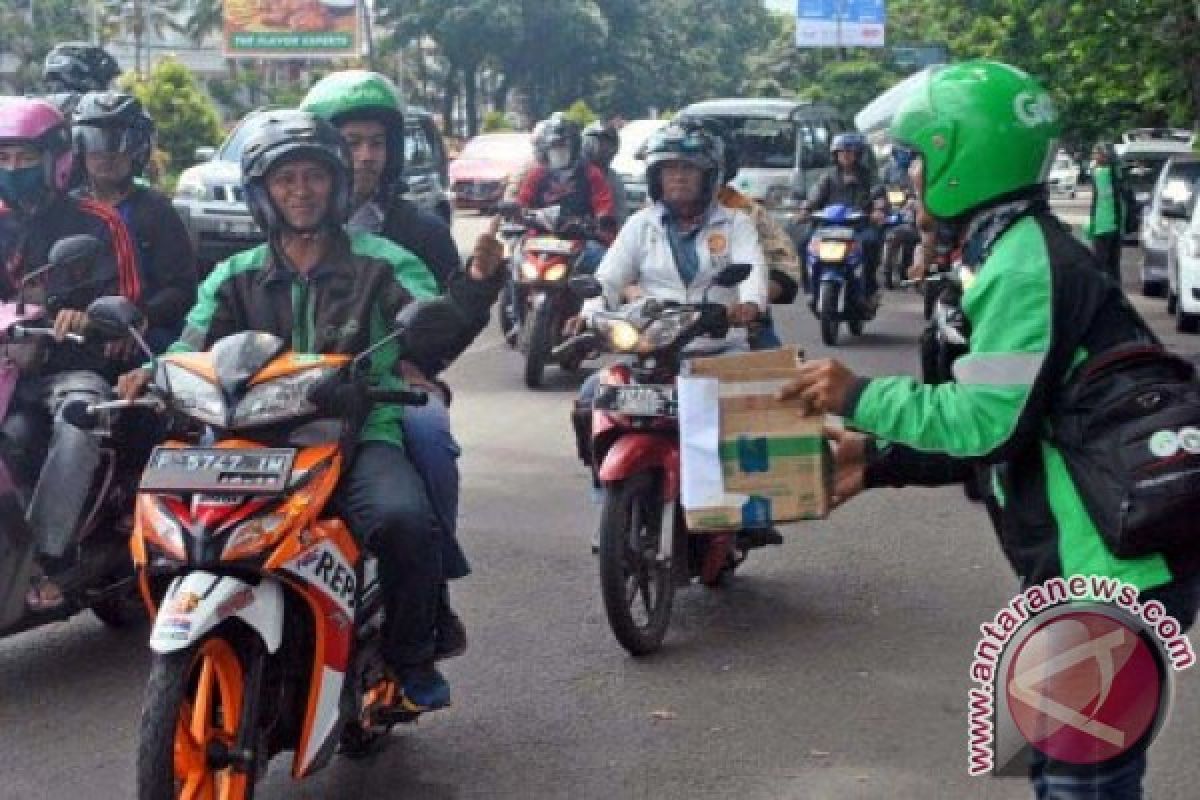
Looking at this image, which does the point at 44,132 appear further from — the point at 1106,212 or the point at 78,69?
the point at 1106,212

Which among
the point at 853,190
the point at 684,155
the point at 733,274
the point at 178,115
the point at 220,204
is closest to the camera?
the point at 733,274

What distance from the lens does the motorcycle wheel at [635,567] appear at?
609cm

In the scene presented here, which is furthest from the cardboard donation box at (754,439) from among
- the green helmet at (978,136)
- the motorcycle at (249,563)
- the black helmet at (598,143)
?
the black helmet at (598,143)

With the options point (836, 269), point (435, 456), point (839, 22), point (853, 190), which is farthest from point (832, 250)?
point (839, 22)

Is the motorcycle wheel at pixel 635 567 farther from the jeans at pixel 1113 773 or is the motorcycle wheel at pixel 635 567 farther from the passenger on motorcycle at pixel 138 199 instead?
the jeans at pixel 1113 773

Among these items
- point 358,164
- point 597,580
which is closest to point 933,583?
point 597,580

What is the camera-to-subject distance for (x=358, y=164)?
6102 mm

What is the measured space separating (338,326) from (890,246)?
15.7m

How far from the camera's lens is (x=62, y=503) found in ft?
18.8

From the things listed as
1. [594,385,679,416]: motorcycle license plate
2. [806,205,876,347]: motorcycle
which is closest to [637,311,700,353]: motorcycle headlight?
[594,385,679,416]: motorcycle license plate

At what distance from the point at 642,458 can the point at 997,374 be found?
10.4 feet

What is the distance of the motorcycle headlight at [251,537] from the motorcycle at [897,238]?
1245cm

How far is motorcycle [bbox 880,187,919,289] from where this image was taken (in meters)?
17.6

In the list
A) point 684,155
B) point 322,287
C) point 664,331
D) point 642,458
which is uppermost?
point 684,155
